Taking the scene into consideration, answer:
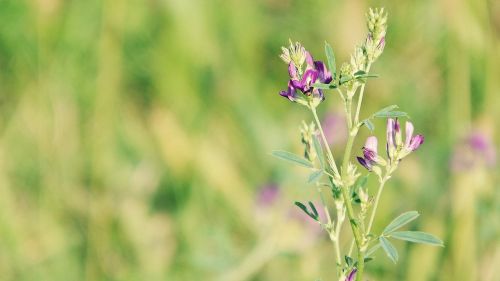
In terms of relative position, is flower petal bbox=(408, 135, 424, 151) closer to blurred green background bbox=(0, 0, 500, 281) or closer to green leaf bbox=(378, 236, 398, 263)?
green leaf bbox=(378, 236, 398, 263)

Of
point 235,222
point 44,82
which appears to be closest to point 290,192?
point 235,222

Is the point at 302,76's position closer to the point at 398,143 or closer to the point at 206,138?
the point at 398,143

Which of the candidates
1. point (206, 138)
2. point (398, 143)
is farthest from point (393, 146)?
point (206, 138)

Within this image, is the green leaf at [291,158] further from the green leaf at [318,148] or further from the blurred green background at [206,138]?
the blurred green background at [206,138]

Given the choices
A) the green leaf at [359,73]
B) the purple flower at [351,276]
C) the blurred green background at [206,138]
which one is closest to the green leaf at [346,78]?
the green leaf at [359,73]

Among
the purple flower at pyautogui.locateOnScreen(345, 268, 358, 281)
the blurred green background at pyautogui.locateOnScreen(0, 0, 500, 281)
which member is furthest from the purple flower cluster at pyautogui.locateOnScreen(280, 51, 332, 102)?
the blurred green background at pyautogui.locateOnScreen(0, 0, 500, 281)
